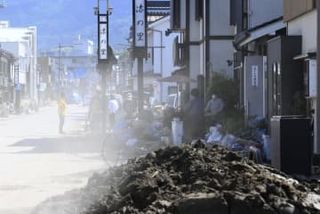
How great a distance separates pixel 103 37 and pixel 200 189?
93.4ft

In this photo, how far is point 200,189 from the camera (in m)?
6.36

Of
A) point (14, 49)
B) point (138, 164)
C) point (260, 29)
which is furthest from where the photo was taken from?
point (14, 49)

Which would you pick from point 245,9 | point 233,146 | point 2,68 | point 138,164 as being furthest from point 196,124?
point 2,68

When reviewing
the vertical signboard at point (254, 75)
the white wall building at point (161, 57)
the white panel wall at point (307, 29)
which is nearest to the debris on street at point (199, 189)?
the white panel wall at point (307, 29)

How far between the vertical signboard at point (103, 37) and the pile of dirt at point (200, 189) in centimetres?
2709

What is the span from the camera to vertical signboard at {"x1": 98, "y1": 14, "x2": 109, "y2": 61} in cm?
3441

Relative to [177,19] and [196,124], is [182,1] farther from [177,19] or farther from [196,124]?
[196,124]

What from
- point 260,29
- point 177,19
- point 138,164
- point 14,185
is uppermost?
point 177,19

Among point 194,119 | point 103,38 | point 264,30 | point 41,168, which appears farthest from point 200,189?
point 103,38

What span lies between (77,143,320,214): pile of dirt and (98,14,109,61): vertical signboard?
27.1 metres

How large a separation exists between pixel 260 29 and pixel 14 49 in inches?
3210

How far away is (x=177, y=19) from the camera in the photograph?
33875mm

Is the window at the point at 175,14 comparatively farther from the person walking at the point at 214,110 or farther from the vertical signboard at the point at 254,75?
the vertical signboard at the point at 254,75

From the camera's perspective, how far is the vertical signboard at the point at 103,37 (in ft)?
113
